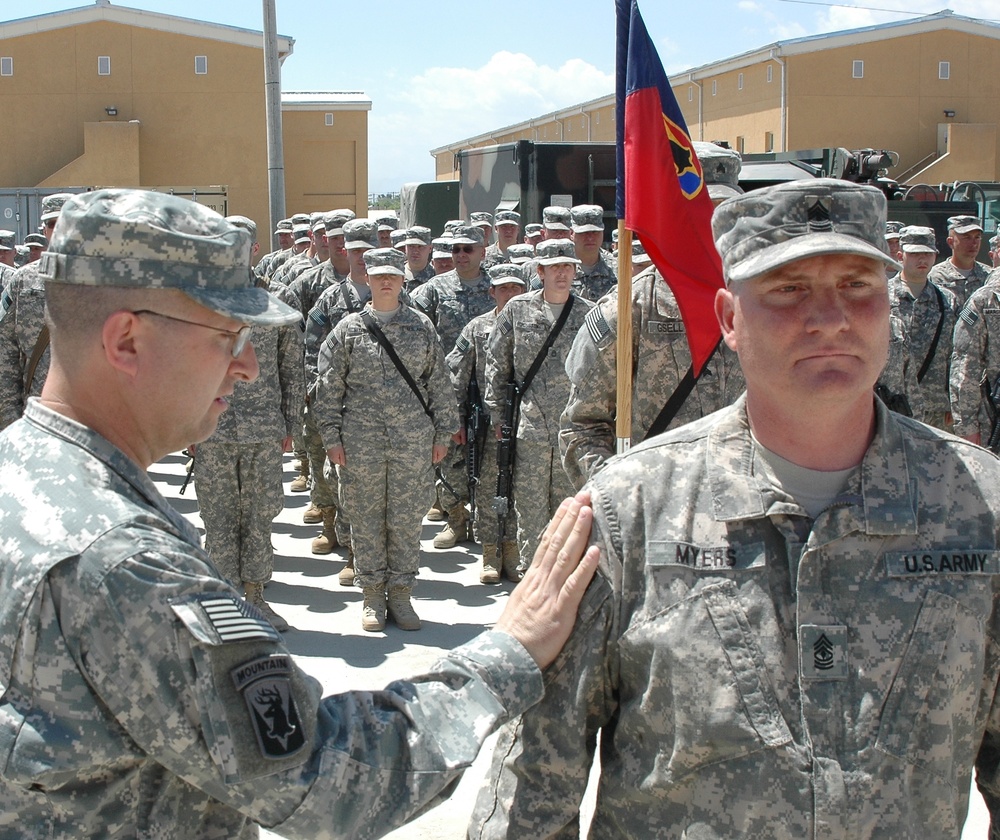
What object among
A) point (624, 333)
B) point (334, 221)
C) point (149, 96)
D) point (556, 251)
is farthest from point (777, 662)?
point (149, 96)

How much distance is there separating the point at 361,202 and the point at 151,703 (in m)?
29.1

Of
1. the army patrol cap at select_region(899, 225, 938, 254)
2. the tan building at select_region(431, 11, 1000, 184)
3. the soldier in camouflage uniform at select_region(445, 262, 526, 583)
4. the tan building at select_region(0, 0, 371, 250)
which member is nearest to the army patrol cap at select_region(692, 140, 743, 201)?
the soldier in camouflage uniform at select_region(445, 262, 526, 583)

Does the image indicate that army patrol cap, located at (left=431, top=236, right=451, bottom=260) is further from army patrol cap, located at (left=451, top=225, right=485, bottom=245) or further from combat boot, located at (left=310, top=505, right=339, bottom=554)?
combat boot, located at (left=310, top=505, right=339, bottom=554)

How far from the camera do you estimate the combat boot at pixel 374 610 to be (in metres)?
6.46

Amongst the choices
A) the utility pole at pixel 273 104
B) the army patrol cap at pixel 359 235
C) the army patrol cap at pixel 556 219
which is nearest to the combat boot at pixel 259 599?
the army patrol cap at pixel 359 235

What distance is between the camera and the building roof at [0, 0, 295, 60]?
26.6m

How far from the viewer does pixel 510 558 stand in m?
7.61

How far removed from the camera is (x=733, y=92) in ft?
95.8

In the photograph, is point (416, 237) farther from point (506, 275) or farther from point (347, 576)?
point (347, 576)

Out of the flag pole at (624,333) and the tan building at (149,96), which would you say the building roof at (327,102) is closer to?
the tan building at (149,96)

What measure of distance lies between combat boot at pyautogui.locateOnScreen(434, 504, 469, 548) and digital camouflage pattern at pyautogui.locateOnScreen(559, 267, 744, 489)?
4.41 metres

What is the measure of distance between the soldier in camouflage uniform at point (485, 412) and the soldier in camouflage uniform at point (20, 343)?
257cm

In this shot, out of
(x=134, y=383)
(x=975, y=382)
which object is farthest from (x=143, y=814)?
(x=975, y=382)

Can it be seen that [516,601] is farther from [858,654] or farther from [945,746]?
[945,746]
